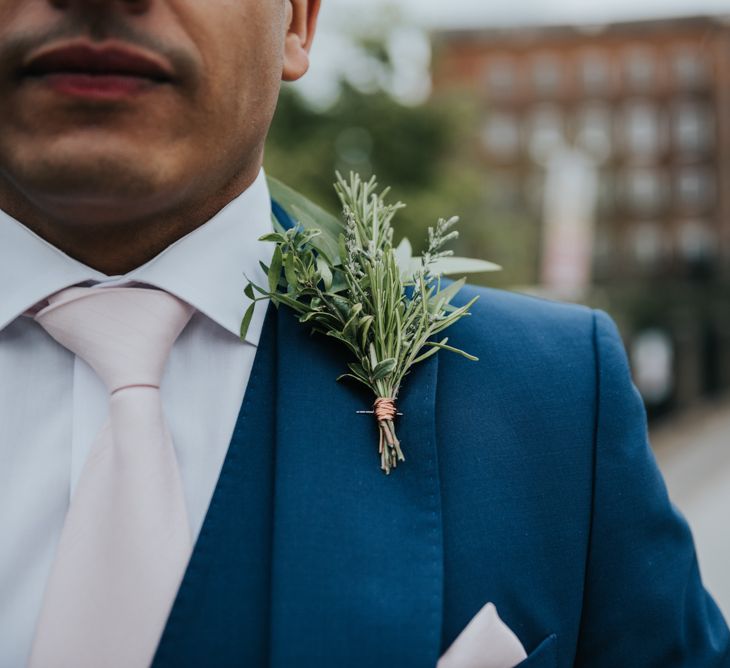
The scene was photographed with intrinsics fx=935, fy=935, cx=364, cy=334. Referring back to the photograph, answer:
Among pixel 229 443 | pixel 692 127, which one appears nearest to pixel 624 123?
pixel 692 127

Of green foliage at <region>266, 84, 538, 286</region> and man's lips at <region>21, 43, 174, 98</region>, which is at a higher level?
green foliage at <region>266, 84, 538, 286</region>

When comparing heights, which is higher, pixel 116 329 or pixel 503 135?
pixel 503 135

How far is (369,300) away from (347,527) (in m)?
0.39

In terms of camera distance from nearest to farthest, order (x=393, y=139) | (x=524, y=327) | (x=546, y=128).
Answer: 1. (x=524, y=327)
2. (x=393, y=139)
3. (x=546, y=128)

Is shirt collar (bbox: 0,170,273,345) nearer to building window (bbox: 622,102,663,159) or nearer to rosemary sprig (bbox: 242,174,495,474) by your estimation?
rosemary sprig (bbox: 242,174,495,474)

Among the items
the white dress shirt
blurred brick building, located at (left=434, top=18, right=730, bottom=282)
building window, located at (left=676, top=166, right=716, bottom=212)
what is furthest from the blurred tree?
building window, located at (left=676, top=166, right=716, bottom=212)

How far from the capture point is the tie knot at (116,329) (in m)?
1.47

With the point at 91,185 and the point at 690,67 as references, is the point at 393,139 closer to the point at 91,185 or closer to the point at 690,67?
the point at 91,185

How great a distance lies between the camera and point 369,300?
1595 millimetres

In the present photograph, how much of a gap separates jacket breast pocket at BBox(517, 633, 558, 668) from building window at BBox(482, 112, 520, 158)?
63.0 meters

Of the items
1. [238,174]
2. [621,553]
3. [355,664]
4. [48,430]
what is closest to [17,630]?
[48,430]

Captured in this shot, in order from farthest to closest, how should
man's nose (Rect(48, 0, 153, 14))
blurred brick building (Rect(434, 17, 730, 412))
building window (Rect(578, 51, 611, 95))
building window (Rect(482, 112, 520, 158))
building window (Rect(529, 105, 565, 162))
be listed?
building window (Rect(482, 112, 520, 158))
building window (Rect(529, 105, 565, 162))
building window (Rect(578, 51, 611, 95))
blurred brick building (Rect(434, 17, 730, 412))
man's nose (Rect(48, 0, 153, 14))

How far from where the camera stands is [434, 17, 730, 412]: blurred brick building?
6012 cm

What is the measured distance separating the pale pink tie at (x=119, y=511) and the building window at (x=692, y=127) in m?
64.4
